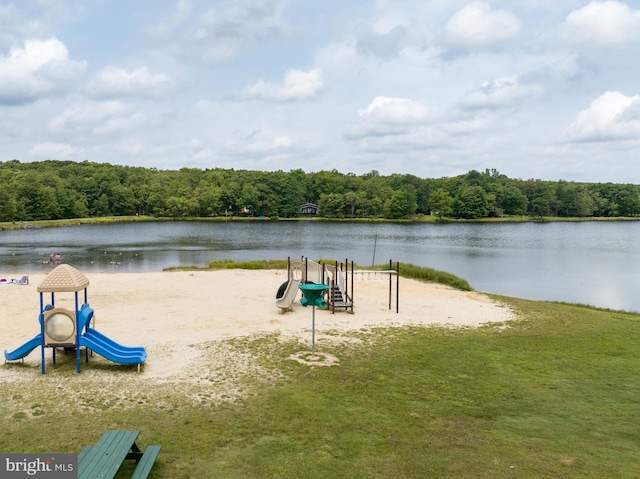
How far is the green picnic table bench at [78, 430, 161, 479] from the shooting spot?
577cm

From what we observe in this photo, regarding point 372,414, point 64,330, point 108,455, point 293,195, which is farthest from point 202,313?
point 293,195

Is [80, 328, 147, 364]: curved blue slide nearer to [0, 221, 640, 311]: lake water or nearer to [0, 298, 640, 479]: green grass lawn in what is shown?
[0, 298, 640, 479]: green grass lawn

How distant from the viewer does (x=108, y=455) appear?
6.15 m

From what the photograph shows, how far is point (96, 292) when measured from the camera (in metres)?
20.9

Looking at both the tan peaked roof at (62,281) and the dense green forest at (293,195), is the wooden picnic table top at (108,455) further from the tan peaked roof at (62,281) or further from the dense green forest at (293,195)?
the dense green forest at (293,195)

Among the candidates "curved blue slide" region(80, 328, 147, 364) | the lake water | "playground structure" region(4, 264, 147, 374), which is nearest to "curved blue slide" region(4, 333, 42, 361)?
"playground structure" region(4, 264, 147, 374)

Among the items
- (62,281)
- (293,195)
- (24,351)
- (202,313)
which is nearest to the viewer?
(62,281)

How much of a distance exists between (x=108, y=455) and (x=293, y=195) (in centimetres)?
12016

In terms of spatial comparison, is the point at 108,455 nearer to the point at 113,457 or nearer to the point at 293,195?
the point at 113,457

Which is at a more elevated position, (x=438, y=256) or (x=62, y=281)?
(x=62, y=281)

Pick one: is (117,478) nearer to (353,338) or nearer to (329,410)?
(329,410)

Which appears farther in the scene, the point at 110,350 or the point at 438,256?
the point at 438,256

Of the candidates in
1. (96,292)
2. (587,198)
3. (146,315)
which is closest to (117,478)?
(146,315)

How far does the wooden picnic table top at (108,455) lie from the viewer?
575 centimetres
